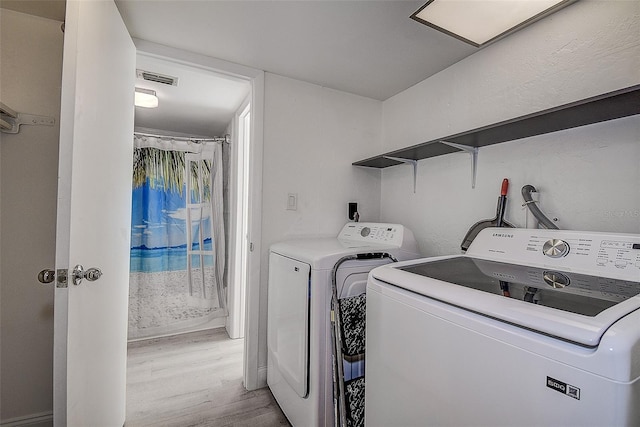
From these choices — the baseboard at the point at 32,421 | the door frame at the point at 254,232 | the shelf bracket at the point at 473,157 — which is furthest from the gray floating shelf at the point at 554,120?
the baseboard at the point at 32,421

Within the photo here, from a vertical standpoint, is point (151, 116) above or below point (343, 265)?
above

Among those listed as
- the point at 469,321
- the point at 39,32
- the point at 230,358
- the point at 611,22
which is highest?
the point at 39,32

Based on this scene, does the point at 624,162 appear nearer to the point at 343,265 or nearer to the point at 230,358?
the point at 343,265

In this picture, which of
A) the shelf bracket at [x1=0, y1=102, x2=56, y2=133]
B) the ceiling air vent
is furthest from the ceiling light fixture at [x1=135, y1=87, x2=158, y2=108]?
the shelf bracket at [x1=0, y1=102, x2=56, y2=133]

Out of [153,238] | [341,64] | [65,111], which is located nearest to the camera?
[65,111]

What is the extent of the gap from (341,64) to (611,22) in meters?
1.28

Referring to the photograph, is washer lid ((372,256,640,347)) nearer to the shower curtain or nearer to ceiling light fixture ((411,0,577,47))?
ceiling light fixture ((411,0,577,47))

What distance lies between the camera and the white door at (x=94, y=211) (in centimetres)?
92

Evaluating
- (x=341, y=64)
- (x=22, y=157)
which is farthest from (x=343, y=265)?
(x=22, y=157)

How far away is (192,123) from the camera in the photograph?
311cm

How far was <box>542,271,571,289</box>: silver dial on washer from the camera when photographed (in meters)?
0.86

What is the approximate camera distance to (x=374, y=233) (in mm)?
1867

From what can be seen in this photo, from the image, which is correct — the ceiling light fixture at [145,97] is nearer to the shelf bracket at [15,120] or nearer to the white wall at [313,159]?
the shelf bracket at [15,120]

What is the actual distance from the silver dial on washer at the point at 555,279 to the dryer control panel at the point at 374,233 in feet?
2.45
